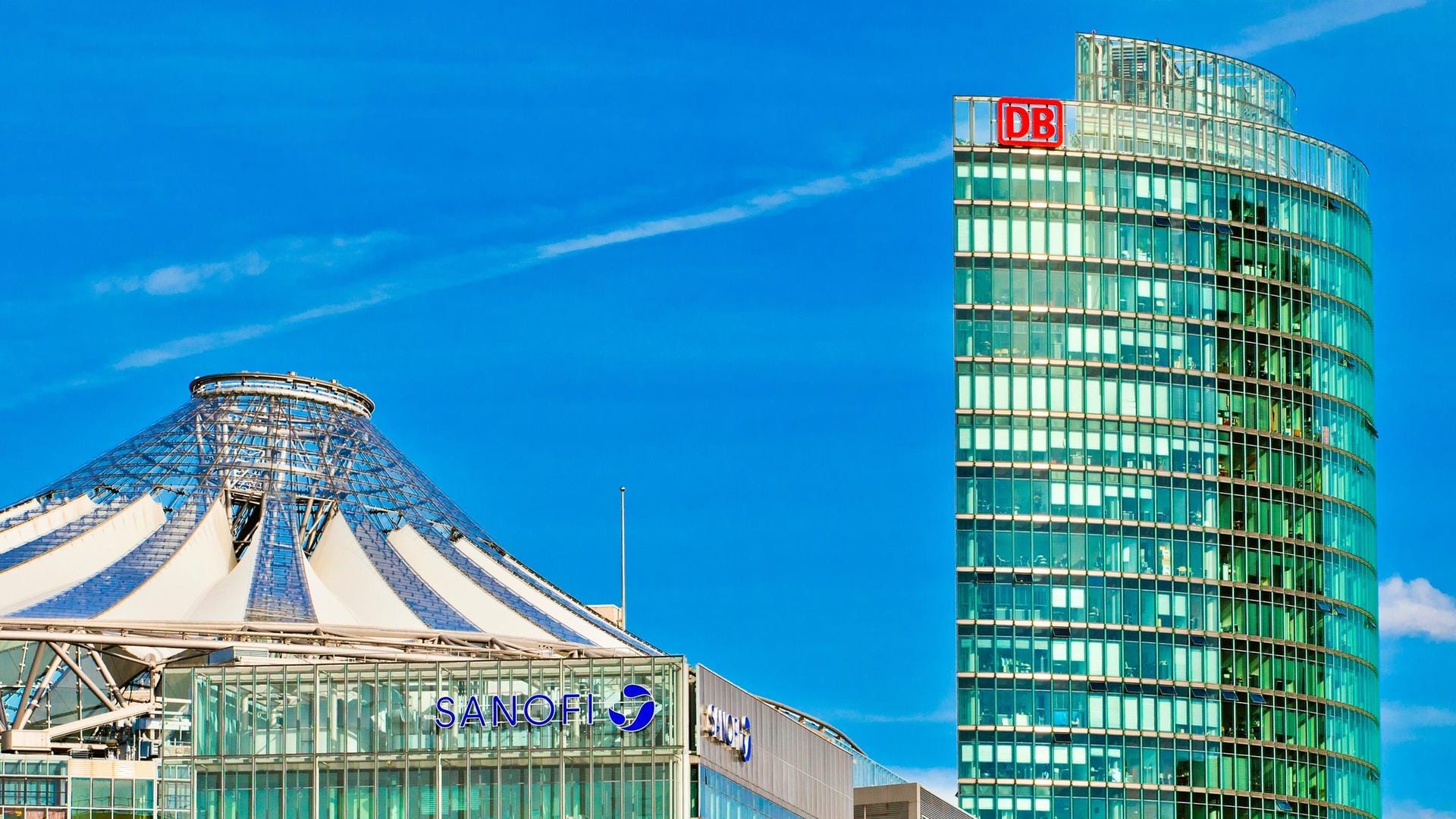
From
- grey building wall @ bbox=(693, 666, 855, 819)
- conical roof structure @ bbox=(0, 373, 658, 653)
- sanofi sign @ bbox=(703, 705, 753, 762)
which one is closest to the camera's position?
sanofi sign @ bbox=(703, 705, 753, 762)

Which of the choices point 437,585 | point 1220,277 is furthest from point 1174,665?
point 437,585

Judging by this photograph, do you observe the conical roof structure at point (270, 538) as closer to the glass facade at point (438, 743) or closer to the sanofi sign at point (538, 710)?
the glass facade at point (438, 743)

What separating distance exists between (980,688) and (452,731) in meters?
77.2

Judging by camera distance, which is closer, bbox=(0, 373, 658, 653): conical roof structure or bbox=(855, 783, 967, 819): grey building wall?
bbox=(855, 783, 967, 819): grey building wall

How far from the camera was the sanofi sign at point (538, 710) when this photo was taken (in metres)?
86.2

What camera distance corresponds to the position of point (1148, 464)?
542ft

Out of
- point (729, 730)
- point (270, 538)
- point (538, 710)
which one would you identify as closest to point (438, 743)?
point (538, 710)

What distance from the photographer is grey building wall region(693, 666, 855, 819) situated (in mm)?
88375

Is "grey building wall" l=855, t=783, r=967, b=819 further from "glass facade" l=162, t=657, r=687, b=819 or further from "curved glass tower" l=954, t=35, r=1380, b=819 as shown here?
"curved glass tower" l=954, t=35, r=1380, b=819

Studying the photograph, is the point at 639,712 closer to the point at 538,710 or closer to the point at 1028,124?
the point at 538,710

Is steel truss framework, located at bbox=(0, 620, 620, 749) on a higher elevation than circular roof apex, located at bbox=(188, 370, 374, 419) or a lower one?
lower

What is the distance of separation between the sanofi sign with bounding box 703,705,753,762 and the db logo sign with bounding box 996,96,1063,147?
7721cm

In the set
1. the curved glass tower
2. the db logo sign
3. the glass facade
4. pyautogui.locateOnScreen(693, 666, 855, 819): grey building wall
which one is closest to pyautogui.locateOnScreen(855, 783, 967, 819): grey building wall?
pyautogui.locateOnScreen(693, 666, 855, 819): grey building wall

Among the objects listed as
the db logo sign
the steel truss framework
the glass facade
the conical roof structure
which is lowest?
the glass facade
